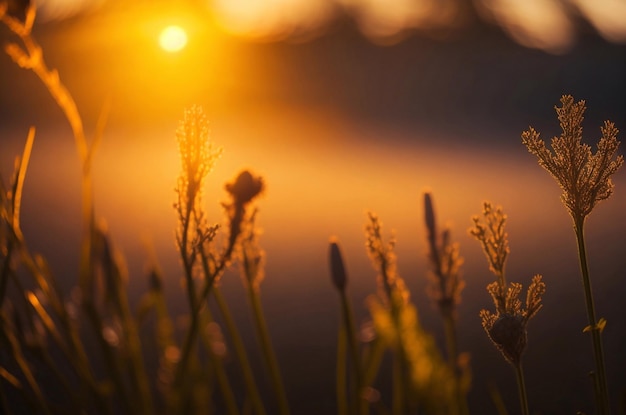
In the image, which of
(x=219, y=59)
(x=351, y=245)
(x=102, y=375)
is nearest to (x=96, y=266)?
(x=102, y=375)

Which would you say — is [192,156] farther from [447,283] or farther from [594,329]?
[594,329]

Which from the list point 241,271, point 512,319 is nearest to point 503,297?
point 512,319

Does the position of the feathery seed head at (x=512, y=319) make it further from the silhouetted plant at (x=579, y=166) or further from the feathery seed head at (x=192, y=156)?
the feathery seed head at (x=192, y=156)

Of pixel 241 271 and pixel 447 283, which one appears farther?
pixel 241 271

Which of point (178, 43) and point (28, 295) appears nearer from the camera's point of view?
point (28, 295)

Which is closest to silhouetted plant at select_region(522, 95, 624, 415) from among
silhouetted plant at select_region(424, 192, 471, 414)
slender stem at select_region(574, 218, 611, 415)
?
slender stem at select_region(574, 218, 611, 415)

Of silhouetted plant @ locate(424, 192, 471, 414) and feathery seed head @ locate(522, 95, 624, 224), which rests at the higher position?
feathery seed head @ locate(522, 95, 624, 224)

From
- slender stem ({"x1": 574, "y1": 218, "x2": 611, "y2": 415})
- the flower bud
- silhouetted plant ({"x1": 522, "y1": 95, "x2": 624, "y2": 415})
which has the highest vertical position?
silhouetted plant ({"x1": 522, "y1": 95, "x2": 624, "y2": 415})

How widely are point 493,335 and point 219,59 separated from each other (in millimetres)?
5290

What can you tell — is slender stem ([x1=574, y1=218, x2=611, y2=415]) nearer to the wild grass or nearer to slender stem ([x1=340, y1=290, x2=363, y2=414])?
the wild grass

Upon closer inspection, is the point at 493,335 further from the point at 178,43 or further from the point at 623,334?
the point at 623,334

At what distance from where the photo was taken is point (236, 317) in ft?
7.41

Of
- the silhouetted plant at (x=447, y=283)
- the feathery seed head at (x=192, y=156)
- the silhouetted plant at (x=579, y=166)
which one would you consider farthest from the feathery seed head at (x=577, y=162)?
the feathery seed head at (x=192, y=156)

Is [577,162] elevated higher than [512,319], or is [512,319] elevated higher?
[577,162]
